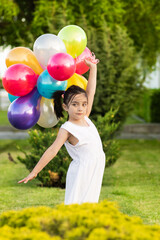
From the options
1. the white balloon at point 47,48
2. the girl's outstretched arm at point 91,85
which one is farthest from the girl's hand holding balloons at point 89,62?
the white balloon at point 47,48

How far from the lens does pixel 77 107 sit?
347 centimetres

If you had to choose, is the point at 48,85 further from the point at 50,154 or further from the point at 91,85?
the point at 50,154

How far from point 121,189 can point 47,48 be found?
3790 millimetres

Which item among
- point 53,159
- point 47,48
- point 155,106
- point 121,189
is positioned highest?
point 47,48

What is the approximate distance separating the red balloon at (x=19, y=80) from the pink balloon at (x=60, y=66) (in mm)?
267

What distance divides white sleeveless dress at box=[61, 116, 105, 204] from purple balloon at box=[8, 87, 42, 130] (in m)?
0.72

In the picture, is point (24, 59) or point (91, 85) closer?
point (91, 85)

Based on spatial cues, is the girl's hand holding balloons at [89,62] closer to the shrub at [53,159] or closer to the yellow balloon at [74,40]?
the yellow balloon at [74,40]

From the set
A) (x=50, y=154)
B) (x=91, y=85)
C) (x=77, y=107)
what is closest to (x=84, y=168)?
(x=50, y=154)

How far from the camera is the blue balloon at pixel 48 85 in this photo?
3990mm

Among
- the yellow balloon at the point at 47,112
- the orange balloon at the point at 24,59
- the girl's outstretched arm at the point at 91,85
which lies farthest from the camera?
the orange balloon at the point at 24,59

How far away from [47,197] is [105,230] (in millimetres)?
4372

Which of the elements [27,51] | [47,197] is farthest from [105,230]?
[47,197]

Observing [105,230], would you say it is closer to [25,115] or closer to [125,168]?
[25,115]
